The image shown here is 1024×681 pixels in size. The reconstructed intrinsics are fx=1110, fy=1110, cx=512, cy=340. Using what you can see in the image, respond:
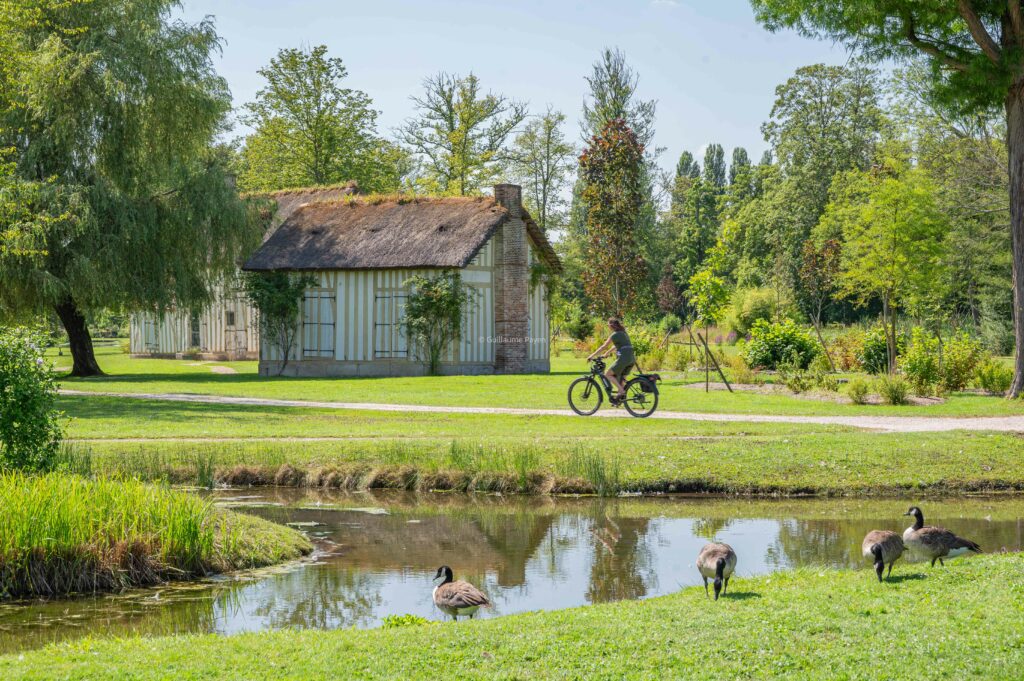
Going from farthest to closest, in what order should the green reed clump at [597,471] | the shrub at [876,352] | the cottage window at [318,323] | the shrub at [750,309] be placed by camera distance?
the shrub at [750,309] < the cottage window at [318,323] < the shrub at [876,352] < the green reed clump at [597,471]

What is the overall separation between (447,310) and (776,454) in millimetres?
20420

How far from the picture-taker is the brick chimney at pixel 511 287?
119 feet

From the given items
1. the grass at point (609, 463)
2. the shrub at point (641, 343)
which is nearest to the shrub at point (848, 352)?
the shrub at point (641, 343)

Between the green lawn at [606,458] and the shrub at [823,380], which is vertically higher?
the shrub at [823,380]

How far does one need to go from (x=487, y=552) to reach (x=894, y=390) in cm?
1477

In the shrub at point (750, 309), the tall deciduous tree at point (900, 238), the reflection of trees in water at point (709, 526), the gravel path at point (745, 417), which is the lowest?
the reflection of trees in water at point (709, 526)

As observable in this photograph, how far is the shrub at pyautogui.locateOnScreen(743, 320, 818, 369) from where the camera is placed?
3185 cm

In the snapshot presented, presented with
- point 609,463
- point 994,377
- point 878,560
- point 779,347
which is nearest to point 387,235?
point 779,347

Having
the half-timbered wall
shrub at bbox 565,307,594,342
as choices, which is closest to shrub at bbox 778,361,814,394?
the half-timbered wall

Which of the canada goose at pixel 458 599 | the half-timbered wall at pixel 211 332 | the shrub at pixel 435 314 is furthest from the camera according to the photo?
the half-timbered wall at pixel 211 332

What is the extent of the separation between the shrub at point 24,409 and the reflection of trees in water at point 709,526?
285 inches

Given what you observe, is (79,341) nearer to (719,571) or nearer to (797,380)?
(797,380)

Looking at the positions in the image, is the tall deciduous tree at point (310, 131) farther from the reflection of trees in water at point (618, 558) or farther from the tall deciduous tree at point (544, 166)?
the reflection of trees in water at point (618, 558)

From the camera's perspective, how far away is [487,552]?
36.9ft
